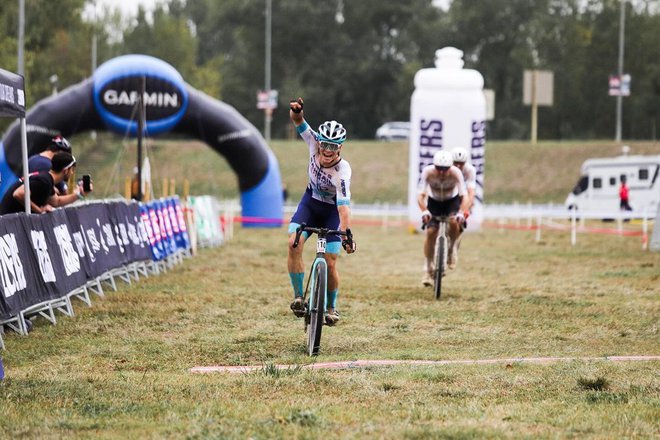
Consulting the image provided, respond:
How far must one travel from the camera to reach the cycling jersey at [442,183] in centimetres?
1467

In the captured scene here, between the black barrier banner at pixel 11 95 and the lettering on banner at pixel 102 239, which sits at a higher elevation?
the black barrier banner at pixel 11 95

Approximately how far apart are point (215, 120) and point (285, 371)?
22.2 m

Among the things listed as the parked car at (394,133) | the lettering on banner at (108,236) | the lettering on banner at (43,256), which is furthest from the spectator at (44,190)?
the parked car at (394,133)

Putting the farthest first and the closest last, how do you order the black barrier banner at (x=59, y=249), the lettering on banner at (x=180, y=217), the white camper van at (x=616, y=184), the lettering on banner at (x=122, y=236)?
the white camper van at (x=616, y=184) < the lettering on banner at (x=180, y=217) < the lettering on banner at (x=122, y=236) < the black barrier banner at (x=59, y=249)

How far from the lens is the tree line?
246 ft

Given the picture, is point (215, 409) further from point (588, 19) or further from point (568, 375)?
point (588, 19)

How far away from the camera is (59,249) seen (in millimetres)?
12242

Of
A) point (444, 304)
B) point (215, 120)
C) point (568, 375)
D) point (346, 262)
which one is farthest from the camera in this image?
point (215, 120)

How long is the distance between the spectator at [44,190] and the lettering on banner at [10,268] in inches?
73.3

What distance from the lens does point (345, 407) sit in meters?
7.09

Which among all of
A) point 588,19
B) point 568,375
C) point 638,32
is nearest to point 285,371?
point 568,375

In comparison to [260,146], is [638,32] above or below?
above

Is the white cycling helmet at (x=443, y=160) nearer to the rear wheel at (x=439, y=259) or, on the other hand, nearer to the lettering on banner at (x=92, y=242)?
the rear wheel at (x=439, y=259)

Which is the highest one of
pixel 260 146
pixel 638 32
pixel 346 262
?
pixel 638 32
